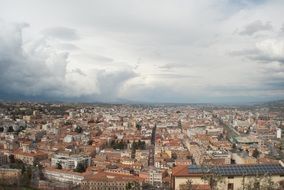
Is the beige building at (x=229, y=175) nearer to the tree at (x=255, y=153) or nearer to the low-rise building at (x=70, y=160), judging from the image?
the low-rise building at (x=70, y=160)

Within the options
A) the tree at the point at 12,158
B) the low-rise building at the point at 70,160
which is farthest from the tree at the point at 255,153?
the tree at the point at 12,158

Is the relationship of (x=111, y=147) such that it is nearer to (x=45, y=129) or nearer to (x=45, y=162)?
(x=45, y=162)

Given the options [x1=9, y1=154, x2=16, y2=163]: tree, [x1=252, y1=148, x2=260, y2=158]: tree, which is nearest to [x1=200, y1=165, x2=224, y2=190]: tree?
[x1=9, y1=154, x2=16, y2=163]: tree

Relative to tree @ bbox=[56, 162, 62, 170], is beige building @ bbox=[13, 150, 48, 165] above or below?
above

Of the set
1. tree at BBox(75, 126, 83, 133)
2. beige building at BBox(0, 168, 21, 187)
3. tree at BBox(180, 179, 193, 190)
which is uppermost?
tree at BBox(180, 179, 193, 190)

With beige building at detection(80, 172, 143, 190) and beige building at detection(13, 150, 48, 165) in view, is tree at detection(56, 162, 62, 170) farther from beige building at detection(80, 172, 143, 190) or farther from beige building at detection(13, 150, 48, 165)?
beige building at detection(80, 172, 143, 190)

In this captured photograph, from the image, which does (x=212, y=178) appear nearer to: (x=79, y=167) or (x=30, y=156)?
(x=79, y=167)

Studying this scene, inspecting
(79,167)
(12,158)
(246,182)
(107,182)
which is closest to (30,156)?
(12,158)
